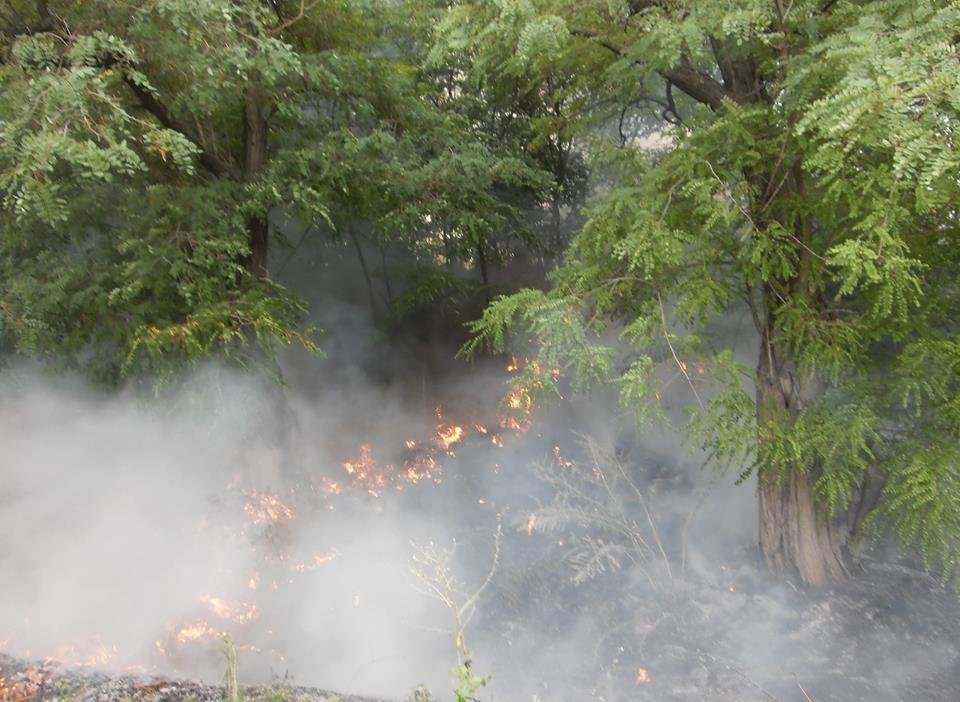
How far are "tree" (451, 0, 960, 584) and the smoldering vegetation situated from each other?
113 centimetres

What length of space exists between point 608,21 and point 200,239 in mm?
3858

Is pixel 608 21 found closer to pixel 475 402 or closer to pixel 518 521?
pixel 518 521

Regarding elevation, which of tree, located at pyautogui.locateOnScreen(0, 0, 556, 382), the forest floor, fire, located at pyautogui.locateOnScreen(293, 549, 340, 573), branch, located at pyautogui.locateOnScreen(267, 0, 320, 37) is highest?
branch, located at pyautogui.locateOnScreen(267, 0, 320, 37)

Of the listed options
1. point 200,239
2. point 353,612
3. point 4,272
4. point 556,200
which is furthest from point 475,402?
point 4,272

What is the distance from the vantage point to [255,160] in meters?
6.94

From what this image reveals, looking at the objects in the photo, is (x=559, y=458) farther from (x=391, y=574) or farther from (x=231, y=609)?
(x=231, y=609)

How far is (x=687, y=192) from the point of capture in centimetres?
434

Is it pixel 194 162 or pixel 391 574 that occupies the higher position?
pixel 194 162

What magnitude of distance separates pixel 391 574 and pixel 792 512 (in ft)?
13.0

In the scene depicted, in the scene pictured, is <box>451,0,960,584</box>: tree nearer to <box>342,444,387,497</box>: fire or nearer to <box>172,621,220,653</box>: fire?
<box>172,621,220,653</box>: fire

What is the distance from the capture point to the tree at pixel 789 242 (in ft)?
11.7

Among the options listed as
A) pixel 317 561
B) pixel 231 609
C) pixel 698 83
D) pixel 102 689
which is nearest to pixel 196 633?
pixel 231 609

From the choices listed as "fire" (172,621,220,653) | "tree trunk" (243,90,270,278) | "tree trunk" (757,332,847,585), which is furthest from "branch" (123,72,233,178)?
"tree trunk" (757,332,847,585)

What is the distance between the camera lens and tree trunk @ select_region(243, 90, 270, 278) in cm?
686
